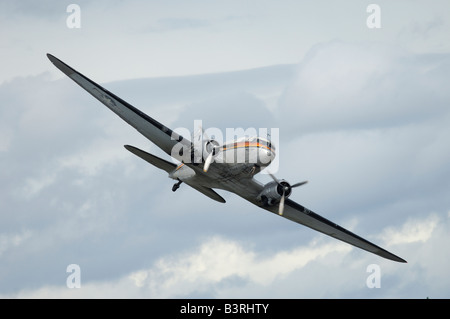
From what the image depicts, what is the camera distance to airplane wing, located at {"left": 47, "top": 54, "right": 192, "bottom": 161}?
144 feet

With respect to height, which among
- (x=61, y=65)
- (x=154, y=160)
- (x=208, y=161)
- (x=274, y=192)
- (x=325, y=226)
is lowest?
(x=325, y=226)

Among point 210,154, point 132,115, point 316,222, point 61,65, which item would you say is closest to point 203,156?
point 210,154

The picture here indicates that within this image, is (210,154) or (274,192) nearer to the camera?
(210,154)

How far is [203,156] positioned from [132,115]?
198 inches

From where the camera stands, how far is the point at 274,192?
156 feet

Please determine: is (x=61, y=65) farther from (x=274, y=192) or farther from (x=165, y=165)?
(x=274, y=192)

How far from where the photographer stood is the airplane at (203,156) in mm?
43438

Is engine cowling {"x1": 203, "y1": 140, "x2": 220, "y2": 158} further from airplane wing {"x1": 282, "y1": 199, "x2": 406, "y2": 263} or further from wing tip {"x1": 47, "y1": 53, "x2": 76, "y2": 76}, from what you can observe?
airplane wing {"x1": 282, "y1": 199, "x2": 406, "y2": 263}

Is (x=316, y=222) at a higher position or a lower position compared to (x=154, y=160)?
lower

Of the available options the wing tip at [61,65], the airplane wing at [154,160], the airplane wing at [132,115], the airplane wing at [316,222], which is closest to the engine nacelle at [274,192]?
the airplane wing at [316,222]

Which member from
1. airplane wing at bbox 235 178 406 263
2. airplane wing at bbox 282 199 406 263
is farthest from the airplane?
airplane wing at bbox 282 199 406 263
